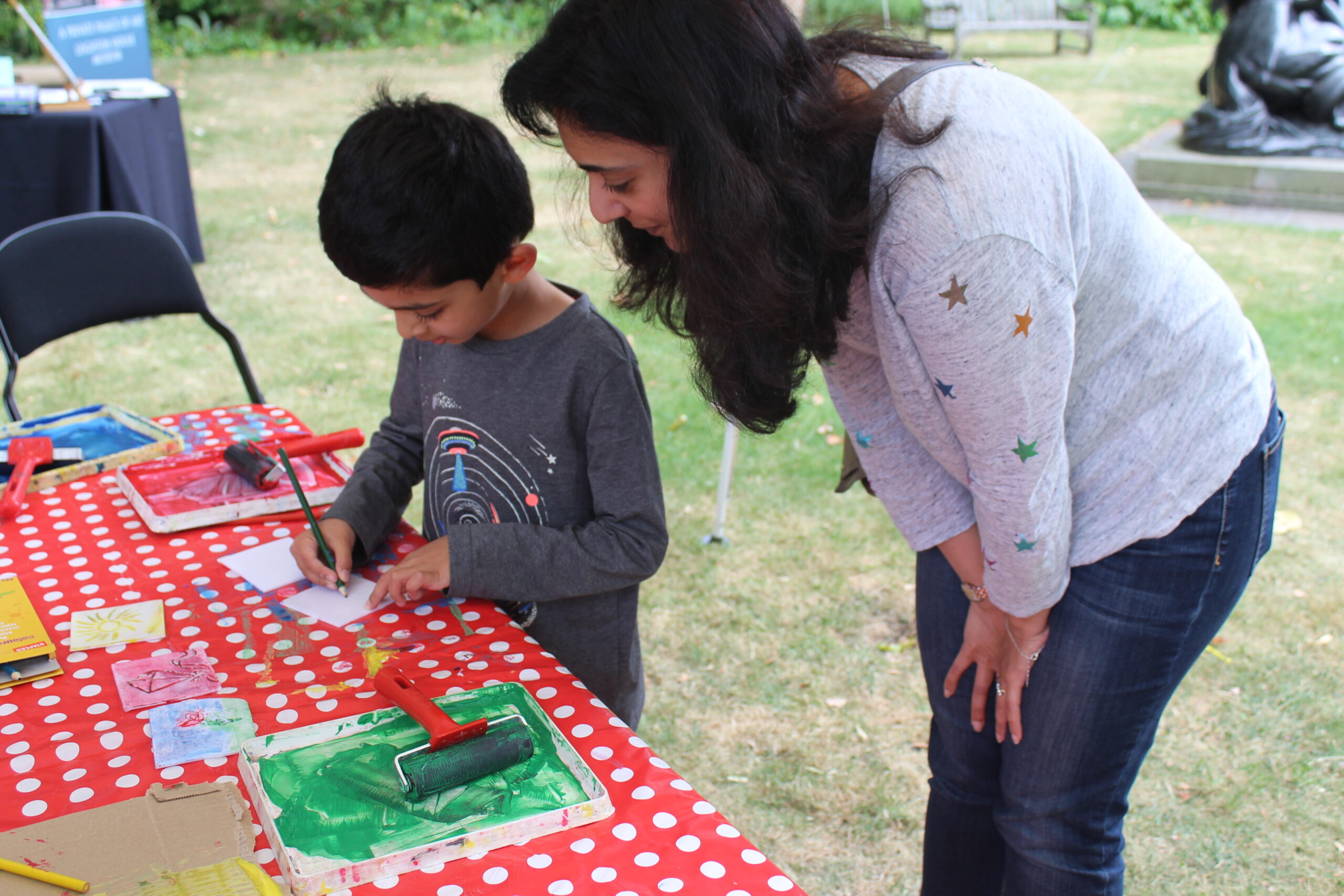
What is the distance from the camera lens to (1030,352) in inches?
39.4

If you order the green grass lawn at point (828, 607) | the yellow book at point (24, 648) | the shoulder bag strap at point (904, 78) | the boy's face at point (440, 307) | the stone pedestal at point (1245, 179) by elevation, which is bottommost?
the green grass lawn at point (828, 607)

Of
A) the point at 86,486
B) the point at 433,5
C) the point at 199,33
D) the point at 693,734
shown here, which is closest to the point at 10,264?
the point at 86,486

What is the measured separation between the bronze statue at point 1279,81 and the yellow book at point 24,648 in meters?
7.39

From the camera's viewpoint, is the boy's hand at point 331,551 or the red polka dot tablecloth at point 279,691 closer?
the red polka dot tablecloth at point 279,691

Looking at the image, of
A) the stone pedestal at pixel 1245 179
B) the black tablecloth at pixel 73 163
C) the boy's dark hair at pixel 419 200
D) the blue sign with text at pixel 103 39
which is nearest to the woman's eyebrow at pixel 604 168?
the boy's dark hair at pixel 419 200

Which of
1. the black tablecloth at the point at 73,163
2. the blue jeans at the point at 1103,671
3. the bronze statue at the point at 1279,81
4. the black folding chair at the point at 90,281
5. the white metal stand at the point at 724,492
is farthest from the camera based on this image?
the bronze statue at the point at 1279,81

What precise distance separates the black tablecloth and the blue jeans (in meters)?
4.24

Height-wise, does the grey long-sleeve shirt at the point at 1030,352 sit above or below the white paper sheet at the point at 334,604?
above

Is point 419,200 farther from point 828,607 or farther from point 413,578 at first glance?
point 828,607

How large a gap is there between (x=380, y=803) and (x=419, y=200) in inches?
31.7

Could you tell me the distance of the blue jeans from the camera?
1.21 m

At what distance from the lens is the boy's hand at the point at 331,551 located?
1434 millimetres

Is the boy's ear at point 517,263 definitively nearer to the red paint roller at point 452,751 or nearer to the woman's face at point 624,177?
the woman's face at point 624,177

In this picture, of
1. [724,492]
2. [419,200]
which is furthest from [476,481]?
[724,492]
